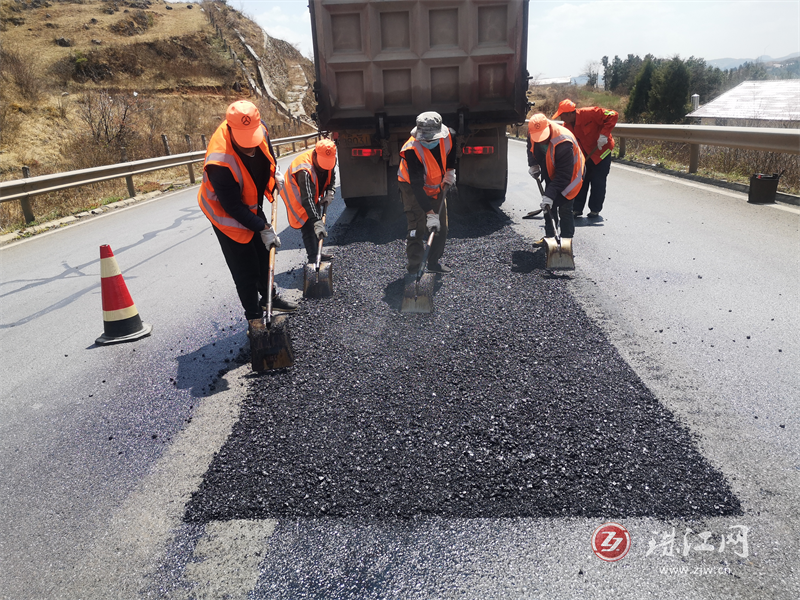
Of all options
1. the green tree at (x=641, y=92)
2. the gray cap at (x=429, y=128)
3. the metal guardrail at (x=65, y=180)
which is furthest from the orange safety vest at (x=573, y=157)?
the green tree at (x=641, y=92)

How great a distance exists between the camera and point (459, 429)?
9.64 feet

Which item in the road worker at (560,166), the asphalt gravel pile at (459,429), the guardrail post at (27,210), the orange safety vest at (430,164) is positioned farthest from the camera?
the guardrail post at (27,210)

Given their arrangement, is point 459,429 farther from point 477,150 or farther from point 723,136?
point 723,136

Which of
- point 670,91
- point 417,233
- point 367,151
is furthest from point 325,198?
point 670,91

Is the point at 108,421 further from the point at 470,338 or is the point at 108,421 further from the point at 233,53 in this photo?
the point at 233,53

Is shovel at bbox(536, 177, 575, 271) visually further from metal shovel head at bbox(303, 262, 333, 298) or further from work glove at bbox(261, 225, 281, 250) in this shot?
work glove at bbox(261, 225, 281, 250)

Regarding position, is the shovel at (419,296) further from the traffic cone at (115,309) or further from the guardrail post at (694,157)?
the guardrail post at (694,157)

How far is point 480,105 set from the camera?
7.28m

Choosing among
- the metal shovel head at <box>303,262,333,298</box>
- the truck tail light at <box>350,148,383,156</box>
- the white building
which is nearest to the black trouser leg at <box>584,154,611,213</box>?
the truck tail light at <box>350,148,383,156</box>

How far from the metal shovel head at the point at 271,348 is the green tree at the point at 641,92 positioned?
4863 centimetres

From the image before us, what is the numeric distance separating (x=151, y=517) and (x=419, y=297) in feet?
8.55

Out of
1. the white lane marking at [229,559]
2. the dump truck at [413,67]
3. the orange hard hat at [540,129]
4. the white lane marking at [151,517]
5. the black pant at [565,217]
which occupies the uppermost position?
the dump truck at [413,67]

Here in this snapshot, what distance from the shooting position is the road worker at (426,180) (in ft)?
16.4

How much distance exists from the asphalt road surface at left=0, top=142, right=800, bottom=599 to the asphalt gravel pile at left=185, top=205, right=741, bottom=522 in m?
0.01
